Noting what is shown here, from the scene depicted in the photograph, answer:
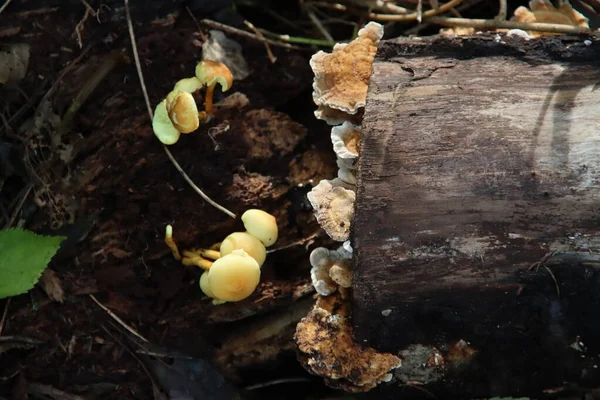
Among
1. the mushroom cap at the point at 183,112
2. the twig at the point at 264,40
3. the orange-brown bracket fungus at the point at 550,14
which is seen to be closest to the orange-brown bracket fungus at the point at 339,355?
the mushroom cap at the point at 183,112

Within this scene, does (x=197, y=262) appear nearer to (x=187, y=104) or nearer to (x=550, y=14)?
(x=187, y=104)

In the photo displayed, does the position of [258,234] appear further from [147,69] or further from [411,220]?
[147,69]

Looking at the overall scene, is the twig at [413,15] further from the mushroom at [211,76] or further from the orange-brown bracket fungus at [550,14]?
the mushroom at [211,76]

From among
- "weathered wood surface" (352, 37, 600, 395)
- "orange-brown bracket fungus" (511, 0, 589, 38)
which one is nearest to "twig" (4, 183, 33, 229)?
"weathered wood surface" (352, 37, 600, 395)

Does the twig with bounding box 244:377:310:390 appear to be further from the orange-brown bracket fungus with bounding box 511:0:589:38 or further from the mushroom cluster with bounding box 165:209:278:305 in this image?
the orange-brown bracket fungus with bounding box 511:0:589:38

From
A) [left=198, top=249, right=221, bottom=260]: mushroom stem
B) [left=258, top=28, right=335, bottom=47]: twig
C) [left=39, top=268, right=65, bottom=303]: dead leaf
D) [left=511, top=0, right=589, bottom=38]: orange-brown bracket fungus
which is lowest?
[left=39, top=268, right=65, bottom=303]: dead leaf
